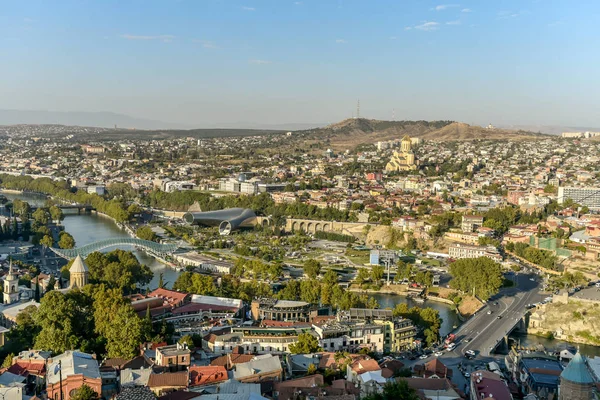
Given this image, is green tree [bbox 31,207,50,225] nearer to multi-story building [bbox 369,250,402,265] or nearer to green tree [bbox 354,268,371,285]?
multi-story building [bbox 369,250,402,265]

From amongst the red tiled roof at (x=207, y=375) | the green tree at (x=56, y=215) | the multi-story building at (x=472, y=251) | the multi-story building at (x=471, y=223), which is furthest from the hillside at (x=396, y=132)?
the red tiled roof at (x=207, y=375)

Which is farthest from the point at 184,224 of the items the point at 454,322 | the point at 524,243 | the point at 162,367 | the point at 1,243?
the point at 162,367

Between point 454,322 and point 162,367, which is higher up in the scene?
point 162,367

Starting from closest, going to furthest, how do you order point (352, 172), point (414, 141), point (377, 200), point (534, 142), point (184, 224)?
point (184, 224) → point (377, 200) → point (352, 172) → point (534, 142) → point (414, 141)

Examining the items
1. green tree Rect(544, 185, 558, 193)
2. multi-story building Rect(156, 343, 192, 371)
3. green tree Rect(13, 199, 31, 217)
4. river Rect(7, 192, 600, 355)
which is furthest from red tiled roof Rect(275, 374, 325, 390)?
green tree Rect(544, 185, 558, 193)

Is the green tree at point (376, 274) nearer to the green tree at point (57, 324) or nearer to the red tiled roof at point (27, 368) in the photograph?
the green tree at point (57, 324)

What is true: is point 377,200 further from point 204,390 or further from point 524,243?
point 204,390
